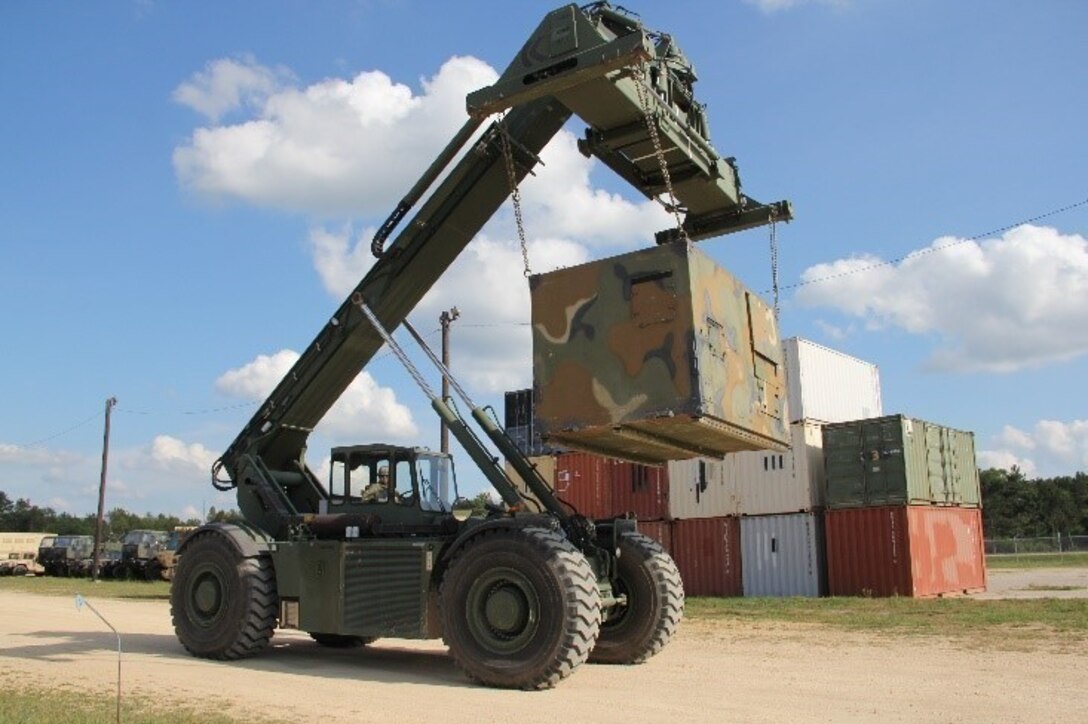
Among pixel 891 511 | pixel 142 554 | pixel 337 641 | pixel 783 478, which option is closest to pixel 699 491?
pixel 783 478

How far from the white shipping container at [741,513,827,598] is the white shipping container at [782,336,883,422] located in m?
2.71

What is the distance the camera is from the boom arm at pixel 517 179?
916cm

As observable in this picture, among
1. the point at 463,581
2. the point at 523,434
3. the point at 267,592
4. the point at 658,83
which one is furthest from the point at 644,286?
the point at 523,434

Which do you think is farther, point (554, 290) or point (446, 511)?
point (446, 511)

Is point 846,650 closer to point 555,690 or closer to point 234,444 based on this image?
point 555,690

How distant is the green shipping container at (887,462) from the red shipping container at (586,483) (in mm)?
6373

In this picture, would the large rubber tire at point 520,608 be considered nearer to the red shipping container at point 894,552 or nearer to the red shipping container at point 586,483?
the red shipping container at point 894,552

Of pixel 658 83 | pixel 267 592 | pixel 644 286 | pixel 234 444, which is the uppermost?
pixel 658 83

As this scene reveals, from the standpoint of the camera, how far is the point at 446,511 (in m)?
11.9

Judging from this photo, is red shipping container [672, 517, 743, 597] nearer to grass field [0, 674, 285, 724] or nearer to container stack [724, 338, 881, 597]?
container stack [724, 338, 881, 597]

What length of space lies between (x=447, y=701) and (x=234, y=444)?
591cm

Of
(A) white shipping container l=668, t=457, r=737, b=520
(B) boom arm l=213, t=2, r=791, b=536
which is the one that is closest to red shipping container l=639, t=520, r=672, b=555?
(A) white shipping container l=668, t=457, r=737, b=520

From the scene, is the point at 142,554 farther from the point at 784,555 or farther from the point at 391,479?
the point at 391,479

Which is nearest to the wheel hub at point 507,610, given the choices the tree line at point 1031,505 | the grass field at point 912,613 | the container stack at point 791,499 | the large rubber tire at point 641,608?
the large rubber tire at point 641,608
